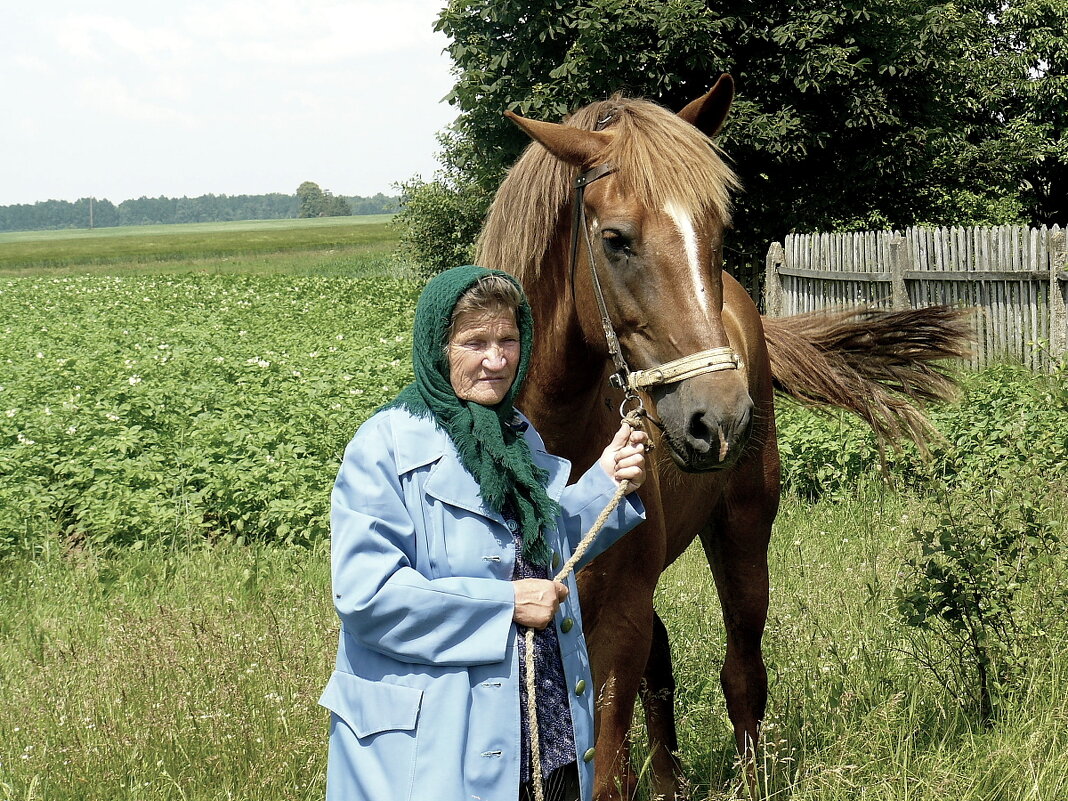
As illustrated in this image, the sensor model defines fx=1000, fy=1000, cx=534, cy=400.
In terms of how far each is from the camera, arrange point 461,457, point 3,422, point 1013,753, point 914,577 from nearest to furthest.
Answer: point 461,457
point 1013,753
point 914,577
point 3,422

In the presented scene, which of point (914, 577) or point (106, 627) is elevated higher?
point (914, 577)

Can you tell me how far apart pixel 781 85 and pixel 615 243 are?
55.7 feet

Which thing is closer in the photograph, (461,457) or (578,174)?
(461,457)

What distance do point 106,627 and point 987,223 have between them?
2425 centimetres

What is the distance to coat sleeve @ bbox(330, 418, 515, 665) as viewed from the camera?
1969 mm

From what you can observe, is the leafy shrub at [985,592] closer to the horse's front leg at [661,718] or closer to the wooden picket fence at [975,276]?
the horse's front leg at [661,718]

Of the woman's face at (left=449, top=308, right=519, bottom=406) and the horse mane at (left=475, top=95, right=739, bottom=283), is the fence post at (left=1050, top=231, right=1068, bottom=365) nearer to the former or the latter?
the horse mane at (left=475, top=95, right=739, bottom=283)

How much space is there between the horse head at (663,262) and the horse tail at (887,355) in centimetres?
233

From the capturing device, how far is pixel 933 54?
18359 mm

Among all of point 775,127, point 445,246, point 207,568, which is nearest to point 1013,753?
point 207,568

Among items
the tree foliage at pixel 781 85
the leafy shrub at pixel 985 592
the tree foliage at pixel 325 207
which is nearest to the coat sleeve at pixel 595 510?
the leafy shrub at pixel 985 592

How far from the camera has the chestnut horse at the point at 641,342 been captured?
8.04 feet

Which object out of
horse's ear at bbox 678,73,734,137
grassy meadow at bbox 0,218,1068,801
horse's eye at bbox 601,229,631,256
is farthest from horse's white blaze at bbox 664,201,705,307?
grassy meadow at bbox 0,218,1068,801

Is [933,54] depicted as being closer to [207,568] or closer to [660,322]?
[207,568]
